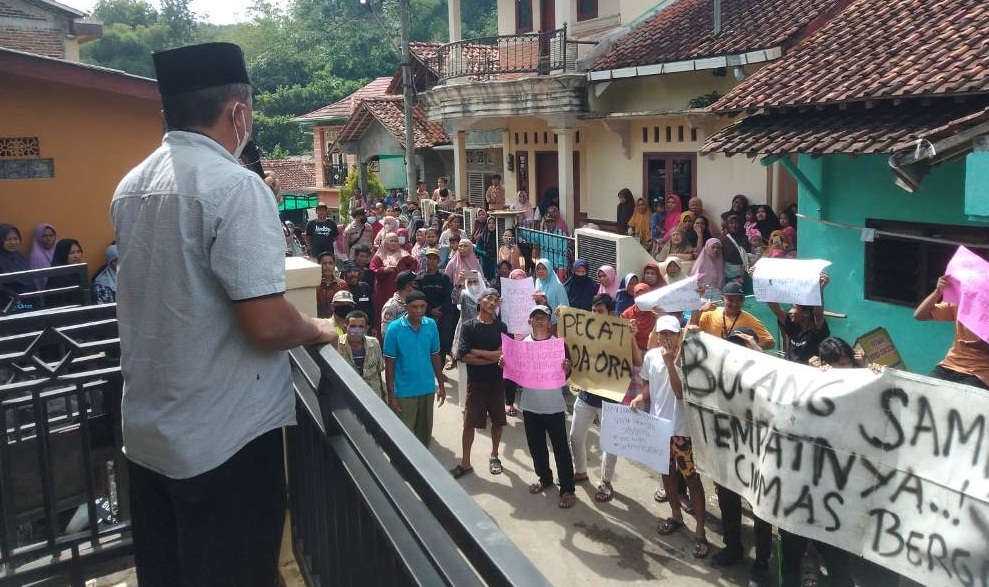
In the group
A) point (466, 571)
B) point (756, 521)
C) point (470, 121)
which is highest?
point (470, 121)

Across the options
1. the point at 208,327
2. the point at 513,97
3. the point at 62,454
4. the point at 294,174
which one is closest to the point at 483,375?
the point at 62,454

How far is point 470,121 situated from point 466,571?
718 inches

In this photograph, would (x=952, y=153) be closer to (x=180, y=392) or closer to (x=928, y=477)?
(x=928, y=477)

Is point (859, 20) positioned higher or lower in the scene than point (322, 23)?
lower

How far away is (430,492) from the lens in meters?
1.59

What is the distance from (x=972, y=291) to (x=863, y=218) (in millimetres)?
4457

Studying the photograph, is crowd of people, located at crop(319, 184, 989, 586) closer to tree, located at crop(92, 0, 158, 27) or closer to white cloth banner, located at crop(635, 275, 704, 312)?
white cloth banner, located at crop(635, 275, 704, 312)

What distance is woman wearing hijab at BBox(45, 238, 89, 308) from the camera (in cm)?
539

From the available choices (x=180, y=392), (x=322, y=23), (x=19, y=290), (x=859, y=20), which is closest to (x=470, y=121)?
(x=859, y=20)

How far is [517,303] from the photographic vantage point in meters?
9.87

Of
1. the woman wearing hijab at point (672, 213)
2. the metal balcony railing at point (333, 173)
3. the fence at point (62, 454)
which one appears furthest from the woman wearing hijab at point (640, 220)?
the metal balcony railing at point (333, 173)

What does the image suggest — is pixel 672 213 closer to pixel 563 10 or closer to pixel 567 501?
pixel 563 10

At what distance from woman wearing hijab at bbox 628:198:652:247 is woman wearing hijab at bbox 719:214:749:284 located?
3.02 metres

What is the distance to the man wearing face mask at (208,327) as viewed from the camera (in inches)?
77.5
